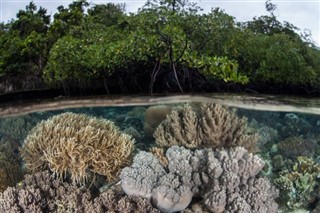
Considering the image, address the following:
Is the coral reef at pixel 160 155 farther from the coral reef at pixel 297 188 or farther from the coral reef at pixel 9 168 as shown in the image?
the coral reef at pixel 9 168

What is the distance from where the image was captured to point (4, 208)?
4934 millimetres

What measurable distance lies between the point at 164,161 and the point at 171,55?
1.13 m

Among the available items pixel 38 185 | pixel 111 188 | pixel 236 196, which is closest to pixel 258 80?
pixel 236 196

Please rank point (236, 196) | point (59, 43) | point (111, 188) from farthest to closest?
1. point (59, 43)
2. point (111, 188)
3. point (236, 196)

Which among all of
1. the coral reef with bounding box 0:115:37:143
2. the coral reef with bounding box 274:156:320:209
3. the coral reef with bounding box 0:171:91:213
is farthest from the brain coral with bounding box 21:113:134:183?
the coral reef with bounding box 274:156:320:209

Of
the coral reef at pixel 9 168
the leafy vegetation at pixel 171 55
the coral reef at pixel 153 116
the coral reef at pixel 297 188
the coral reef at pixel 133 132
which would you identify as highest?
the leafy vegetation at pixel 171 55

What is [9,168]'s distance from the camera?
17.8ft

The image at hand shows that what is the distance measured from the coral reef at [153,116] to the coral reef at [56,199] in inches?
29.1

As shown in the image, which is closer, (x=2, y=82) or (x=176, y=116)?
(x=176, y=116)

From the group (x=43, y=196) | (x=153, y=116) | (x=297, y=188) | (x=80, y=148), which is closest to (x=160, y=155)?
(x=153, y=116)

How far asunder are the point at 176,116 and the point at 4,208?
2.02m

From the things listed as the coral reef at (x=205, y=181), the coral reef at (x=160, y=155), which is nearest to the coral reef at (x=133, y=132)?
the coral reef at (x=160, y=155)

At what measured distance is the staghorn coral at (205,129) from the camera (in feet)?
16.4

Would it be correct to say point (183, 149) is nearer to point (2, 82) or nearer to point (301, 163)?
point (301, 163)
